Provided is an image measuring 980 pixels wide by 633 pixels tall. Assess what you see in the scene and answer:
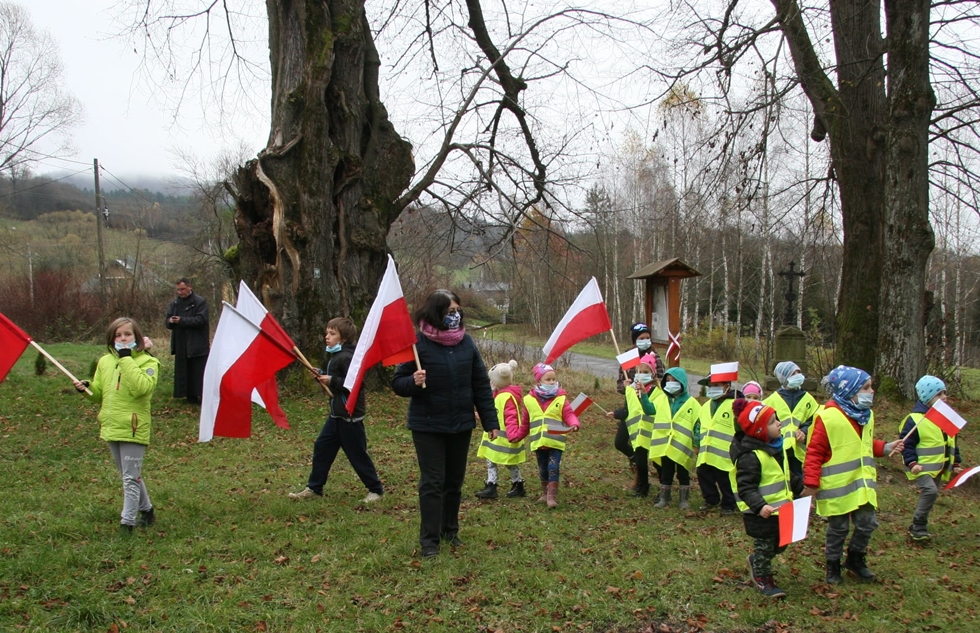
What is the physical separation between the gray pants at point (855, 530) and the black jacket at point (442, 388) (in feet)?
8.24

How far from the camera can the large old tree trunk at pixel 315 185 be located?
39.0 ft

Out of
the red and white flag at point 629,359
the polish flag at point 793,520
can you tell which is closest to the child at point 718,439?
the red and white flag at point 629,359

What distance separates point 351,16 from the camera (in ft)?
41.7

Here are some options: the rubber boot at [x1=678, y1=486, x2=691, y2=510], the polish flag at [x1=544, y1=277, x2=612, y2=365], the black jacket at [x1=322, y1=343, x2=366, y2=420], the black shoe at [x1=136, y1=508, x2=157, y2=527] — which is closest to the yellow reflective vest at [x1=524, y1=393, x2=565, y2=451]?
the polish flag at [x1=544, y1=277, x2=612, y2=365]

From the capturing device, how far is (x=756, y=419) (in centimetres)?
480

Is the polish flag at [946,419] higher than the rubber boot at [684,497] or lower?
higher

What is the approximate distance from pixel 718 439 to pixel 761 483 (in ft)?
6.51

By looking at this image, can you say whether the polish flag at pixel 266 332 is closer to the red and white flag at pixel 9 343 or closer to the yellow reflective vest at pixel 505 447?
the red and white flag at pixel 9 343

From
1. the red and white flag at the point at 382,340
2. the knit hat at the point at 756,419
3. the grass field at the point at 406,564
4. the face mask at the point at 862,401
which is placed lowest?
the grass field at the point at 406,564

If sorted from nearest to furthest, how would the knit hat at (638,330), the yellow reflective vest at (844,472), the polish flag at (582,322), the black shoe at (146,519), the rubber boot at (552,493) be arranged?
the yellow reflective vest at (844,472), the black shoe at (146,519), the rubber boot at (552,493), the polish flag at (582,322), the knit hat at (638,330)

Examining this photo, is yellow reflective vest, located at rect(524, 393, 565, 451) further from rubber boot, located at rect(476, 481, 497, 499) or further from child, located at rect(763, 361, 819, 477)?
child, located at rect(763, 361, 819, 477)

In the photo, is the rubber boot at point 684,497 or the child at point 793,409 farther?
the rubber boot at point 684,497

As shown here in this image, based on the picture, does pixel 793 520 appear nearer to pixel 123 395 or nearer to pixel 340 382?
pixel 340 382

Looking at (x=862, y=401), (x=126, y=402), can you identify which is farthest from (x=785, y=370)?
(x=126, y=402)
